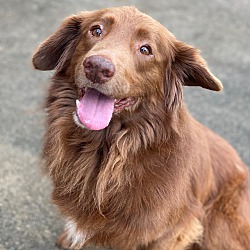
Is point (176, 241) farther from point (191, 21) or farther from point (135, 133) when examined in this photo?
point (191, 21)

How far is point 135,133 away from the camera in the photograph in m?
3.06

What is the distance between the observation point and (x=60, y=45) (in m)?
3.21

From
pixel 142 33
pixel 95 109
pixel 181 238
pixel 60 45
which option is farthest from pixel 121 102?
pixel 181 238

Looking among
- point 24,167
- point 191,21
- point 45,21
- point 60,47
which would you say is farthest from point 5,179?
point 191,21

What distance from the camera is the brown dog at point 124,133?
2.91 metres

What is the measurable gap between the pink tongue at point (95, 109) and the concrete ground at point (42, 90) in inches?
24.5

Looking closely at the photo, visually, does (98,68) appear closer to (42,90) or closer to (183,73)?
(183,73)

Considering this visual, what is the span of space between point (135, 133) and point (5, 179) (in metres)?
1.66

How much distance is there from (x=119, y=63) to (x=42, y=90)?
8.38 ft

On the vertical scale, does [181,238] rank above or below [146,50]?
below

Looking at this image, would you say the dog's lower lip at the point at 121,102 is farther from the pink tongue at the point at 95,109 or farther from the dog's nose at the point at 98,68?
the dog's nose at the point at 98,68

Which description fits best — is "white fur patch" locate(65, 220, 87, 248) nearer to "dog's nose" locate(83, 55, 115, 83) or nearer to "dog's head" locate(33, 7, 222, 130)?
"dog's head" locate(33, 7, 222, 130)

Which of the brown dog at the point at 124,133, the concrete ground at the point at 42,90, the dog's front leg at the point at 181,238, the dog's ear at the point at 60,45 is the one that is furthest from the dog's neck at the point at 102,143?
the dog's front leg at the point at 181,238

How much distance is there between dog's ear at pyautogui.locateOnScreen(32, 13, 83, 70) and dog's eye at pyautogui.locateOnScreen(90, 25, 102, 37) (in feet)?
0.74
